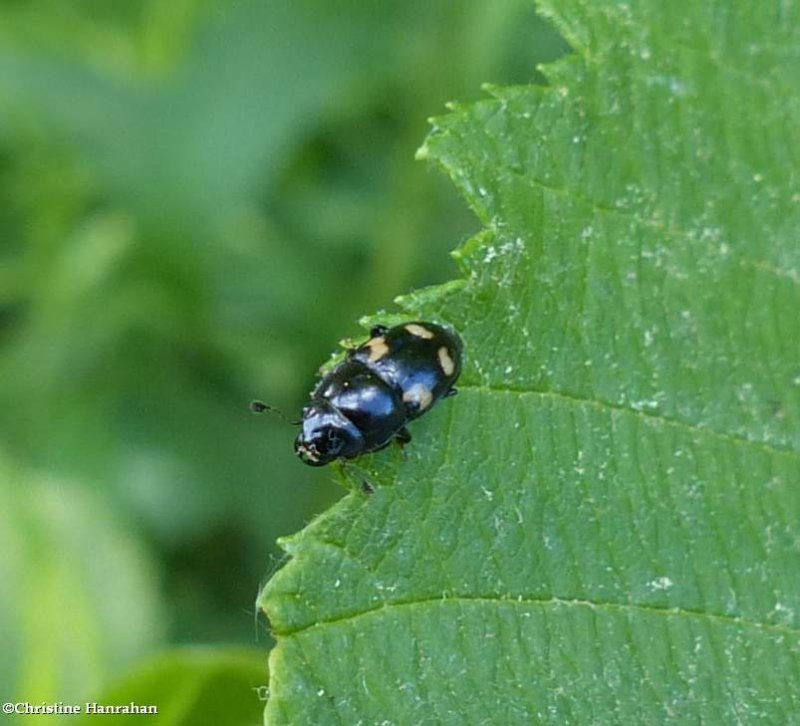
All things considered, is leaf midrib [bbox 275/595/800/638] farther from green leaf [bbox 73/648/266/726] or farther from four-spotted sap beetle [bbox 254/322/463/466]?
green leaf [bbox 73/648/266/726]

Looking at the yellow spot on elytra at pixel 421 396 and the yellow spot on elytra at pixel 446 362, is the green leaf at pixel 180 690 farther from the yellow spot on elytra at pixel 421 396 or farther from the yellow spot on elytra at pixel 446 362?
the yellow spot on elytra at pixel 446 362

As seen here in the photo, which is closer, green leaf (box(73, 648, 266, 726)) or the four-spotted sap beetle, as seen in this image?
the four-spotted sap beetle

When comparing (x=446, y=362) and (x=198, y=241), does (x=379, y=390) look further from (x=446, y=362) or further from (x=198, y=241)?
(x=198, y=241)

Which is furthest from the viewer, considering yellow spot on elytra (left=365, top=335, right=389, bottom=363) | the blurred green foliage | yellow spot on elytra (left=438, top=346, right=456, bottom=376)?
the blurred green foliage

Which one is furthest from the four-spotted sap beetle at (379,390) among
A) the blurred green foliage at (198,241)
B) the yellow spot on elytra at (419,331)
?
the blurred green foliage at (198,241)

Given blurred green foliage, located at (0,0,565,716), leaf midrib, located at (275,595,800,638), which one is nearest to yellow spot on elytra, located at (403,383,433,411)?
leaf midrib, located at (275,595,800,638)

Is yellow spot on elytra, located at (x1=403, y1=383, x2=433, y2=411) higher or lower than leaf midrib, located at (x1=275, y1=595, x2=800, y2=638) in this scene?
higher

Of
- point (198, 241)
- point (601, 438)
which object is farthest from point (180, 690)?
point (198, 241)

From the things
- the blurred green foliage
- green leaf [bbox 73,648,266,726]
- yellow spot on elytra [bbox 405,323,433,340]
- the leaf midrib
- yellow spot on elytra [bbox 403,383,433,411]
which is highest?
the blurred green foliage
